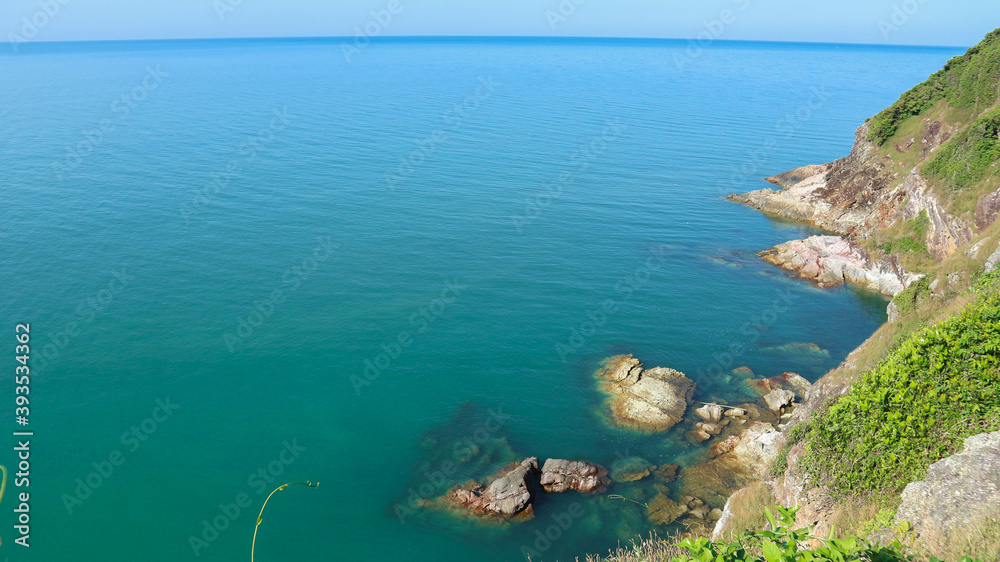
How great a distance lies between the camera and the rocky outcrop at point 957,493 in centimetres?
1245

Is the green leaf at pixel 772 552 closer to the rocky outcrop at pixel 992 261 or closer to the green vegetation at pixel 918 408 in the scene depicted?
the green vegetation at pixel 918 408

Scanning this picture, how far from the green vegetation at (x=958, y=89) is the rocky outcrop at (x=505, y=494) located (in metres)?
49.9

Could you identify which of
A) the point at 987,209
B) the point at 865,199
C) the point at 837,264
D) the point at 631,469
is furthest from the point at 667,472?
the point at 865,199

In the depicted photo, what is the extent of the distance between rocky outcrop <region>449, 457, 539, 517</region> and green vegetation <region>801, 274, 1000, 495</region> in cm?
1303

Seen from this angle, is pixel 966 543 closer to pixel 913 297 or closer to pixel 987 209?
pixel 913 297

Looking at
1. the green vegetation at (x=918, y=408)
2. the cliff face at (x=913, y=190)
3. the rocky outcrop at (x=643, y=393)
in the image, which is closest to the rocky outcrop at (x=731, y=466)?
the cliff face at (x=913, y=190)

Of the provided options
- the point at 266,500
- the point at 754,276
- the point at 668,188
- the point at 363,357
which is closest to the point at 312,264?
the point at 363,357

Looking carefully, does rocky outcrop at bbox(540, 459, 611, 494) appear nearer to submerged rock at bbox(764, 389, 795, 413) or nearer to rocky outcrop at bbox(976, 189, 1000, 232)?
submerged rock at bbox(764, 389, 795, 413)

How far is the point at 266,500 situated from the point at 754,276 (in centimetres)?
4282

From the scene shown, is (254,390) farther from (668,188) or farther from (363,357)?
(668,188)

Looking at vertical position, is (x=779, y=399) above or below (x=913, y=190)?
below

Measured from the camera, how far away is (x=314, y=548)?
25.6 metres

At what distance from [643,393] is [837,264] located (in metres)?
27.9

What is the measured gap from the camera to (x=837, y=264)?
51812 mm
